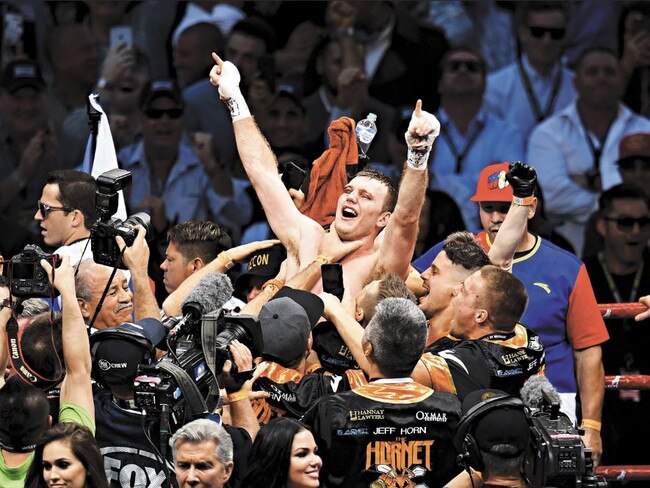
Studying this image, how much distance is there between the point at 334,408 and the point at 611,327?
12.8 ft

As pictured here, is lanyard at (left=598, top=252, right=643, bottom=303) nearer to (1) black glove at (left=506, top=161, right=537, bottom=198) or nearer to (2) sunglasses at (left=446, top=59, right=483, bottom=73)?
(2) sunglasses at (left=446, top=59, right=483, bottom=73)

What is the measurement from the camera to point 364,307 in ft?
21.4

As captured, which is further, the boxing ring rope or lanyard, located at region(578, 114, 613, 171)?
lanyard, located at region(578, 114, 613, 171)

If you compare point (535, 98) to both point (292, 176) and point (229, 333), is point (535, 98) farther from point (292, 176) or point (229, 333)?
point (229, 333)

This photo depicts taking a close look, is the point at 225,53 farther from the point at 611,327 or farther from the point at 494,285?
the point at 494,285

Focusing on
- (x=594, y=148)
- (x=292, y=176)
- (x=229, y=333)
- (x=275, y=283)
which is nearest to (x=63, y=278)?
(x=229, y=333)

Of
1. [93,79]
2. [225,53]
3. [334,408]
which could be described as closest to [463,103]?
[225,53]

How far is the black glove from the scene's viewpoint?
6.88 metres

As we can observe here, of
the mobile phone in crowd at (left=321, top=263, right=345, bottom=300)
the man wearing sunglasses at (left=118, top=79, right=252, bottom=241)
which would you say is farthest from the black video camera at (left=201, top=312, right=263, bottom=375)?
the man wearing sunglasses at (left=118, top=79, right=252, bottom=241)

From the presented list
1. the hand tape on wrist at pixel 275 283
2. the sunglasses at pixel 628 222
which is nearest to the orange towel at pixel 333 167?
the hand tape on wrist at pixel 275 283

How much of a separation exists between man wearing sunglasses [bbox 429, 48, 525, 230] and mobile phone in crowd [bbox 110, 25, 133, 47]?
1956 mm

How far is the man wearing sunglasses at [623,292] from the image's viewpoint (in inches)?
357

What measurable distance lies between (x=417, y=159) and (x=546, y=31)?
12.8 feet

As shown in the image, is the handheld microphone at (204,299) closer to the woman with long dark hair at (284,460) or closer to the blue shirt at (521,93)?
the woman with long dark hair at (284,460)
